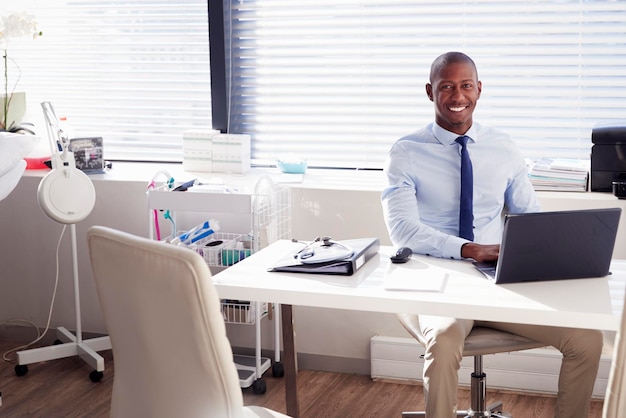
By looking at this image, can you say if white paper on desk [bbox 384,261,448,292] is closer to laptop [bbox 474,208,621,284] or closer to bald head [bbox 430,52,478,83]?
laptop [bbox 474,208,621,284]

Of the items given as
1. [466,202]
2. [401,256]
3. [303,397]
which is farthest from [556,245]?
[303,397]

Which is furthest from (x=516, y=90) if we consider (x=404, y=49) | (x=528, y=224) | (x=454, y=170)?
(x=528, y=224)

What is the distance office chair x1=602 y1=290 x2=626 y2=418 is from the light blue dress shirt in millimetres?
1229

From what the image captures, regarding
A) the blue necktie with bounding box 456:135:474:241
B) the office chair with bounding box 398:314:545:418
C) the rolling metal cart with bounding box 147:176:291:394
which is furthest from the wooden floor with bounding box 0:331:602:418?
the blue necktie with bounding box 456:135:474:241

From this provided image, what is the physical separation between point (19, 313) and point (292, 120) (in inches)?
63.5

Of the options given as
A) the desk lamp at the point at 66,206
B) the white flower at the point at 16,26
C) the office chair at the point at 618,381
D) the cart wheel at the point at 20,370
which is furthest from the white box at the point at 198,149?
the office chair at the point at 618,381

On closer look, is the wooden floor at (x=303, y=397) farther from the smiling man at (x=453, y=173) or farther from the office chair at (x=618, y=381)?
the office chair at (x=618, y=381)

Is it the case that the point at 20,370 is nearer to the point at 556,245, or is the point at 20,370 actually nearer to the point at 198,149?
the point at 198,149

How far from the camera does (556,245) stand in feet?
6.93

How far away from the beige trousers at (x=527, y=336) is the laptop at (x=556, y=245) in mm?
281

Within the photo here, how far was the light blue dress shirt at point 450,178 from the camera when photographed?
284 cm

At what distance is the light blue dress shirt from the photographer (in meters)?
2.84

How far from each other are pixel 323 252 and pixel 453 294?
17.8 inches

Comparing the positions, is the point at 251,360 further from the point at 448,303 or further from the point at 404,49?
the point at 448,303
